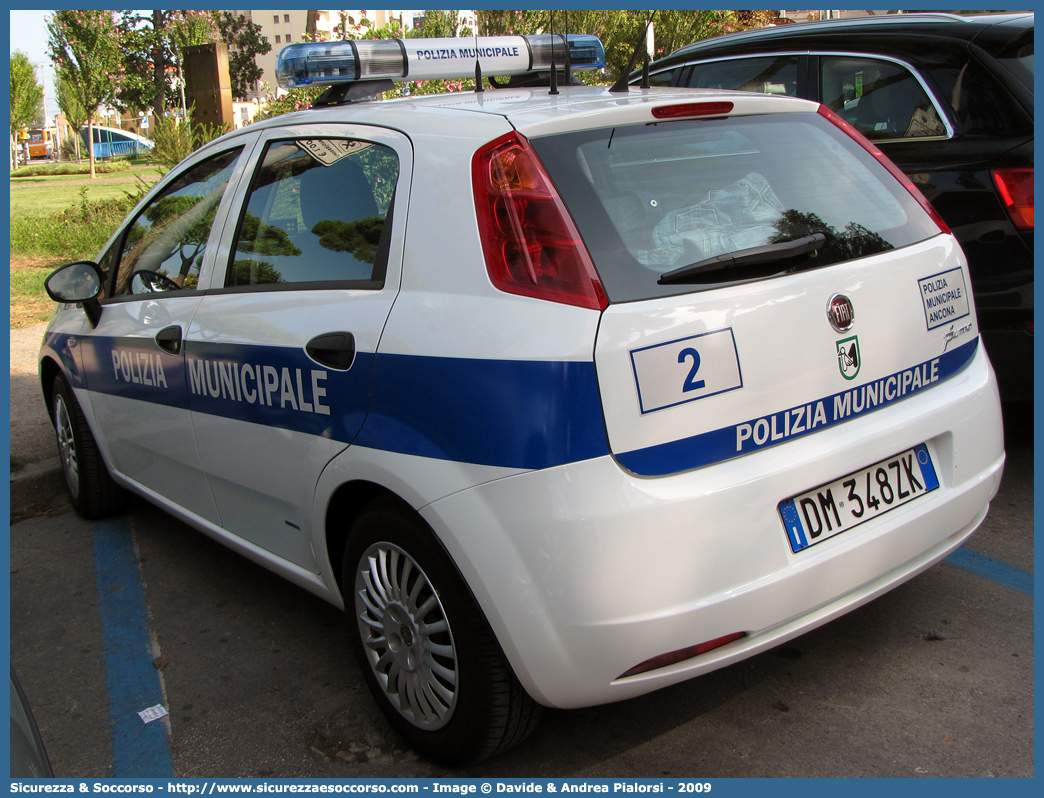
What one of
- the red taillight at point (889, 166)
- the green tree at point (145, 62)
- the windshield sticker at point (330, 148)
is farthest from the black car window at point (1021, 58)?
the green tree at point (145, 62)

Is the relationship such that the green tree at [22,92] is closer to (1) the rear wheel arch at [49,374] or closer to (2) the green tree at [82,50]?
(2) the green tree at [82,50]

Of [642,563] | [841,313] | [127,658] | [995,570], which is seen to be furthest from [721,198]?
[127,658]

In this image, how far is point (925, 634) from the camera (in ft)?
9.45

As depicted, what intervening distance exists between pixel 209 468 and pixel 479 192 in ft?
5.16

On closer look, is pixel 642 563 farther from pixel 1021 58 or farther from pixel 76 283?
pixel 1021 58

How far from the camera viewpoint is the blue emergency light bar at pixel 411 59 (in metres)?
3.29

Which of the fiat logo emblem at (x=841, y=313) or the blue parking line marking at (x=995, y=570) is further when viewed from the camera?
the blue parking line marking at (x=995, y=570)

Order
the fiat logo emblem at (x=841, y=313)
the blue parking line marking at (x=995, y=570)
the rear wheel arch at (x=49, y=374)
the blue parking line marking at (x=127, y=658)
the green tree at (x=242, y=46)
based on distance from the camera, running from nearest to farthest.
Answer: the fiat logo emblem at (x=841, y=313)
the blue parking line marking at (x=127, y=658)
the blue parking line marking at (x=995, y=570)
the rear wheel arch at (x=49, y=374)
the green tree at (x=242, y=46)

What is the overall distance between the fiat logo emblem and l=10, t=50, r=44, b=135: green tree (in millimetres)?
51715

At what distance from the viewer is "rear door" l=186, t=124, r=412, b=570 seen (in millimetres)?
2459

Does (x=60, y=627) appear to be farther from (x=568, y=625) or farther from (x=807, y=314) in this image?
(x=807, y=314)

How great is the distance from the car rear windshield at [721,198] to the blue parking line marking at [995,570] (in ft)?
4.27

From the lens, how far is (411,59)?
350cm

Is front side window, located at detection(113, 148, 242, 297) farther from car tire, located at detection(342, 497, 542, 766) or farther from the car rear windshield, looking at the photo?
the car rear windshield
